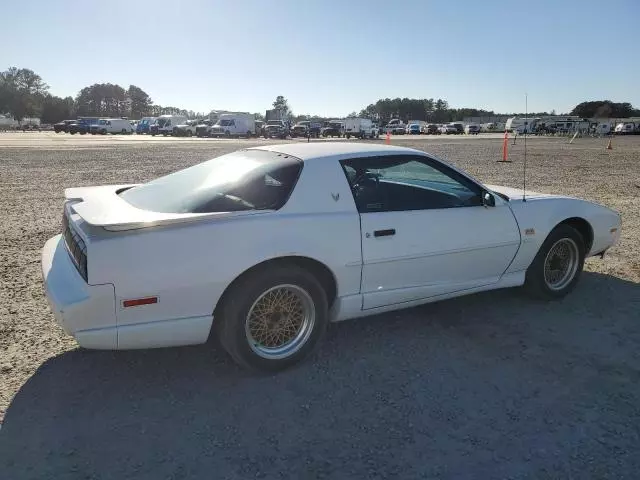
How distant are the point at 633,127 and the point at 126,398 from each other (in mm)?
87724

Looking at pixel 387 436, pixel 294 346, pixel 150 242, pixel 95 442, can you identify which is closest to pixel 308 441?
pixel 387 436

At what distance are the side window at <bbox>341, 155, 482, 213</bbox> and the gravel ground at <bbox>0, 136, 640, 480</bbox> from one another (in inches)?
37.7

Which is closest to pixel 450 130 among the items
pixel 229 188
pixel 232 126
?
pixel 232 126

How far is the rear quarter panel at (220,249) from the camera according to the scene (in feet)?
9.16

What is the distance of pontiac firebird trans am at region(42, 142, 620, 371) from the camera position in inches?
111

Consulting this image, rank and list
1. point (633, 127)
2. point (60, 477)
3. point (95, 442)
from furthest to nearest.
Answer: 1. point (633, 127)
2. point (95, 442)
3. point (60, 477)

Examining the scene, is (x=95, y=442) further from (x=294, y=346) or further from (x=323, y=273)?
(x=323, y=273)

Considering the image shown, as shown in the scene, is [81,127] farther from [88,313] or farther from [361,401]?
[361,401]

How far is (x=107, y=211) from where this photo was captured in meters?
3.22

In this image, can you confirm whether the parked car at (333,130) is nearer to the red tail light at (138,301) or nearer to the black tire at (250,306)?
the black tire at (250,306)

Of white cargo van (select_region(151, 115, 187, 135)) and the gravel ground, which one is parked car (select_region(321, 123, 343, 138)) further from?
the gravel ground

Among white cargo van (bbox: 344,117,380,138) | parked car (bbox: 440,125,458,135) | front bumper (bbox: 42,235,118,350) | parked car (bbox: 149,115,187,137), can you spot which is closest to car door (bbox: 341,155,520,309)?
front bumper (bbox: 42,235,118,350)

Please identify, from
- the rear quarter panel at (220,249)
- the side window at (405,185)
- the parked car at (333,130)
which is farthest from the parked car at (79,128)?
the rear quarter panel at (220,249)

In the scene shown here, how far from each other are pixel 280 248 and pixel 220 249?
0.36 metres
